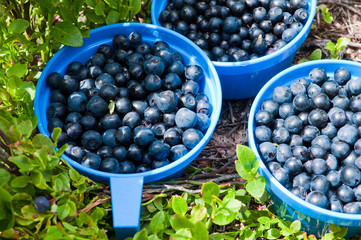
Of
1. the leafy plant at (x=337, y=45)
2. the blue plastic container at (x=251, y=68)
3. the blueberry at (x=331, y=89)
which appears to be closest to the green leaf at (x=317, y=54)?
the leafy plant at (x=337, y=45)

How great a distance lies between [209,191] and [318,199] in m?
0.51

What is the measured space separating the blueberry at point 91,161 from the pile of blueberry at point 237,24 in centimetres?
98

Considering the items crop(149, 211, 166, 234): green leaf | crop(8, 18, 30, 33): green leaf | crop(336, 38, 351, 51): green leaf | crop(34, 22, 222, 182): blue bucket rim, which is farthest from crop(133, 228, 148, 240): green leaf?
crop(336, 38, 351, 51): green leaf

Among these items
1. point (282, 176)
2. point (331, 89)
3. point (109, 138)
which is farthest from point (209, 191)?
point (331, 89)

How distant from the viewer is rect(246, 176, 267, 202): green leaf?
1.85m

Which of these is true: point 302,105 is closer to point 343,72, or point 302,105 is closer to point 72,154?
point 343,72

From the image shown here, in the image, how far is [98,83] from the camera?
2.14 meters

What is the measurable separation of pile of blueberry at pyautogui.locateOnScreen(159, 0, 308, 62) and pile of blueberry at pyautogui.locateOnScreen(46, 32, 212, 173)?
312 mm

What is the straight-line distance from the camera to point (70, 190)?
1.64 metres

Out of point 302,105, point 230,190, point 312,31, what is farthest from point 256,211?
point 312,31

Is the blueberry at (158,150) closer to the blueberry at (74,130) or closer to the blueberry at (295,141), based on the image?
the blueberry at (74,130)

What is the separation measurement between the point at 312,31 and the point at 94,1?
1639mm

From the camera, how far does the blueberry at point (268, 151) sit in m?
1.99

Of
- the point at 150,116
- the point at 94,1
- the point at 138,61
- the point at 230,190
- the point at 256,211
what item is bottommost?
the point at 256,211
